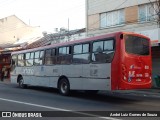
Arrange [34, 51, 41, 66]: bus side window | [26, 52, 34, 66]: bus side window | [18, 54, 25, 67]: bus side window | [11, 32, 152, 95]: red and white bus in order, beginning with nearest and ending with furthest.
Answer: [11, 32, 152, 95]: red and white bus
[34, 51, 41, 66]: bus side window
[26, 52, 34, 66]: bus side window
[18, 54, 25, 67]: bus side window

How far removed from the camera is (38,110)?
12148 millimetres

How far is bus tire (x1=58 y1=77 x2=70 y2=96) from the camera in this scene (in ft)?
58.3

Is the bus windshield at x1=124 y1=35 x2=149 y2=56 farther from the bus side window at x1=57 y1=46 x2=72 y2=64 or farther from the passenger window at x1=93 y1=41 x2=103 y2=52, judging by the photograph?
the bus side window at x1=57 y1=46 x2=72 y2=64

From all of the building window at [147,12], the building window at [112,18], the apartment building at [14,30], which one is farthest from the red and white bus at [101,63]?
the apartment building at [14,30]

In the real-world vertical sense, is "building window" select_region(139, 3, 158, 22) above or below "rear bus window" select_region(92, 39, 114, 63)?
above

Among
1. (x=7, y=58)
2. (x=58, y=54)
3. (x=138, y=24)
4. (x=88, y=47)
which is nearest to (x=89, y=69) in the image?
(x=88, y=47)

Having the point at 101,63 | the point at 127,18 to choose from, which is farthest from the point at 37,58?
the point at 127,18

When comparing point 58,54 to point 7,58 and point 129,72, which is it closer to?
point 129,72

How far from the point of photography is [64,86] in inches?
716

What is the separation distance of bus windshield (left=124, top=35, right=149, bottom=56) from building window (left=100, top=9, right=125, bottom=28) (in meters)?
11.9

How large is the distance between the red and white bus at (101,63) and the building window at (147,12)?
923 centimetres

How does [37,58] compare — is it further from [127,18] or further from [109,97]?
[127,18]

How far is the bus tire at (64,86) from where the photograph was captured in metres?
17.8

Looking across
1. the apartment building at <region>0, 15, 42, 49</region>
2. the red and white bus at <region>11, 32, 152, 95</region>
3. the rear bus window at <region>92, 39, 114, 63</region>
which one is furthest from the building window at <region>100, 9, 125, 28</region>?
the apartment building at <region>0, 15, 42, 49</region>
